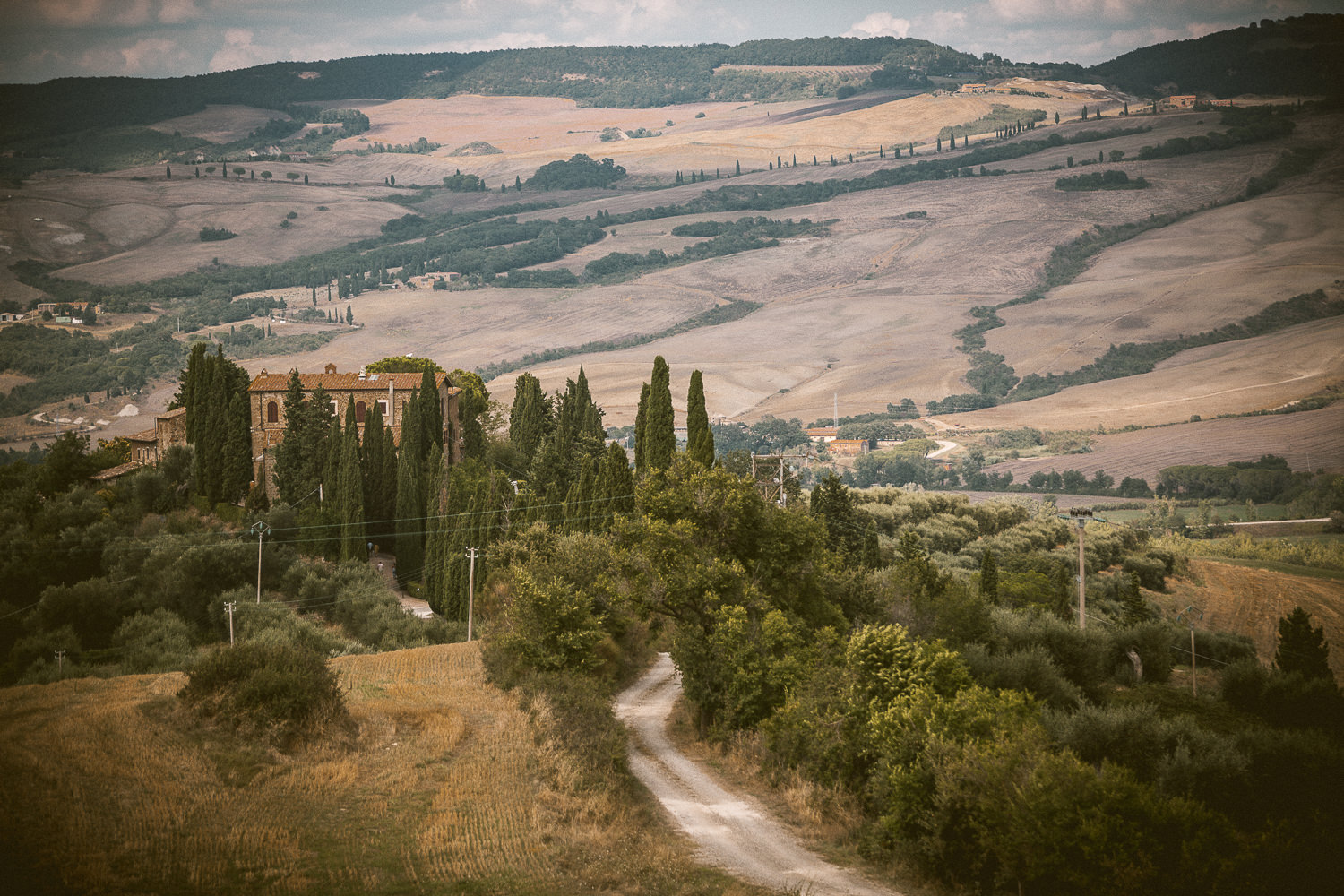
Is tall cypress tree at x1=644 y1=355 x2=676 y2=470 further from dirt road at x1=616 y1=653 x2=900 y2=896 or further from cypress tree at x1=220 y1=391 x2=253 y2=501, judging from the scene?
cypress tree at x1=220 y1=391 x2=253 y2=501

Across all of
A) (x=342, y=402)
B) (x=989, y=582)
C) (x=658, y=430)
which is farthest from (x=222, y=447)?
(x=989, y=582)

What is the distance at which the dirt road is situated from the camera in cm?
1967

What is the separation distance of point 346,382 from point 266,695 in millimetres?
48767

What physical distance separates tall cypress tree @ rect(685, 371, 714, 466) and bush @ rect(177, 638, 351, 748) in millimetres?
25796

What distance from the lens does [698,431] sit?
51688 millimetres

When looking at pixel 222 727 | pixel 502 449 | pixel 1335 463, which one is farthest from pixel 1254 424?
pixel 222 727

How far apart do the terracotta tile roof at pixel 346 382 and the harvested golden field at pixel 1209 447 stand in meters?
141

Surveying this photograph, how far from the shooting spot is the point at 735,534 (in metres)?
32.9

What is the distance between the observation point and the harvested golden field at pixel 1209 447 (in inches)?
7111

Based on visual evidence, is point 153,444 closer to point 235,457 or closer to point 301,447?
point 235,457

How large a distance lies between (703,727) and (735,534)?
5974 millimetres

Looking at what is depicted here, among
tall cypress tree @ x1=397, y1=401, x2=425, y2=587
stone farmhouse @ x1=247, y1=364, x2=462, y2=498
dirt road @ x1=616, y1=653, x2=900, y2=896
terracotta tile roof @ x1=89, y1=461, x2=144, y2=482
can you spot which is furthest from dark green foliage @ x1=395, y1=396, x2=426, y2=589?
dirt road @ x1=616, y1=653, x2=900, y2=896

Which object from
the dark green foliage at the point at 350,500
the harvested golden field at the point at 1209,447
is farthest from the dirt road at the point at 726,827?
the harvested golden field at the point at 1209,447

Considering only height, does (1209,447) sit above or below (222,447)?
below
